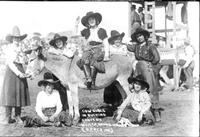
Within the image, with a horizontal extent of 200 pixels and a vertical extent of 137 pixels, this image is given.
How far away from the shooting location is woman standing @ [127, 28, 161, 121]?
3690 mm

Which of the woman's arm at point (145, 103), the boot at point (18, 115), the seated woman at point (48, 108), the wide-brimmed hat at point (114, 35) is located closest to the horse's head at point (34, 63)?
the seated woman at point (48, 108)

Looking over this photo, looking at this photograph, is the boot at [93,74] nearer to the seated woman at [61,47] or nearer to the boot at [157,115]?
the seated woman at [61,47]

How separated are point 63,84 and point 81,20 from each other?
687mm

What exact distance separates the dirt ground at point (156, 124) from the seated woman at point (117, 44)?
458 millimetres

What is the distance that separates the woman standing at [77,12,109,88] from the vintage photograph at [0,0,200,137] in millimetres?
10

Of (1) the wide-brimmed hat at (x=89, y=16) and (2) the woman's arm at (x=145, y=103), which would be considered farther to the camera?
(2) the woman's arm at (x=145, y=103)

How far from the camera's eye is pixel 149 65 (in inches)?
147

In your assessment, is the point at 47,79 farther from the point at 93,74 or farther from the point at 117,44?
the point at 117,44

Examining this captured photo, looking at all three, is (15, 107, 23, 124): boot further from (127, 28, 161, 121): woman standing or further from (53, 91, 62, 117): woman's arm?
(127, 28, 161, 121): woman standing

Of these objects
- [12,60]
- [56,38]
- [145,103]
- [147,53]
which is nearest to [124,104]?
[145,103]

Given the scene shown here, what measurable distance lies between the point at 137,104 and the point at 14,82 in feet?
4.28

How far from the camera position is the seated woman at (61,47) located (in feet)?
11.6

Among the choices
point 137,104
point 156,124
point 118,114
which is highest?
point 137,104

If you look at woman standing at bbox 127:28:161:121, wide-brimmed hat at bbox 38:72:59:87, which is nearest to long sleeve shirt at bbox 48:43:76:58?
wide-brimmed hat at bbox 38:72:59:87
